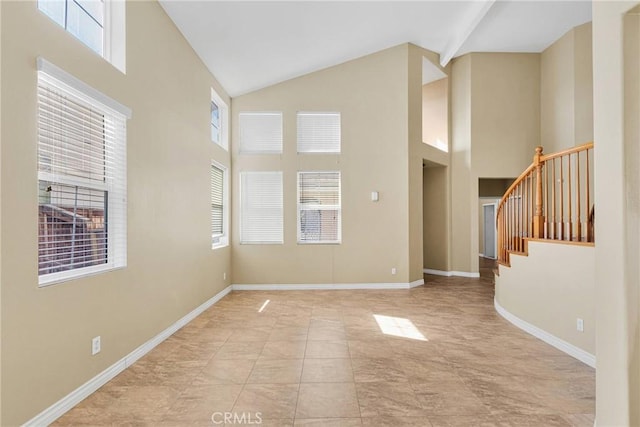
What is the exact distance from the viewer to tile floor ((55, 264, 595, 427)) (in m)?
2.13

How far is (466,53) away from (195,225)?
6743mm

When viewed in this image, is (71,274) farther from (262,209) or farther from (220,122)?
(220,122)

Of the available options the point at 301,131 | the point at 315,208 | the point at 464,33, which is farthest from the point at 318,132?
the point at 464,33

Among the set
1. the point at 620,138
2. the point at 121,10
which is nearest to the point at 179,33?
the point at 121,10

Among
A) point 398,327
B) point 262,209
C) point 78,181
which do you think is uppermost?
point 78,181

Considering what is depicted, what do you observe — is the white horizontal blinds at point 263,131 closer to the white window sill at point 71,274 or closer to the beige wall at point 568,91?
the white window sill at point 71,274

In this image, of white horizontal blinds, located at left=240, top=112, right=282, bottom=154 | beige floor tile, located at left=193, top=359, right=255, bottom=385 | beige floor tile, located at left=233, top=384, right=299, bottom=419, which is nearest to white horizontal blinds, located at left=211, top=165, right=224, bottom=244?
white horizontal blinds, located at left=240, top=112, right=282, bottom=154

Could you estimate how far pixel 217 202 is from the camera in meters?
5.60

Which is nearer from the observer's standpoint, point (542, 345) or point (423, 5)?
point (542, 345)

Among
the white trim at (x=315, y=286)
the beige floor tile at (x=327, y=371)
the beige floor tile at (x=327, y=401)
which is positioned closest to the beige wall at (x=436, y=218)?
the white trim at (x=315, y=286)

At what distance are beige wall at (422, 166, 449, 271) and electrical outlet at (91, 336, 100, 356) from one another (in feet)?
21.9

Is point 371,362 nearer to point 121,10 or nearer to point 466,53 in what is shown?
point 121,10

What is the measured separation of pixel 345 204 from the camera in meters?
6.07

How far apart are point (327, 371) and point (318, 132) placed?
14.6ft
